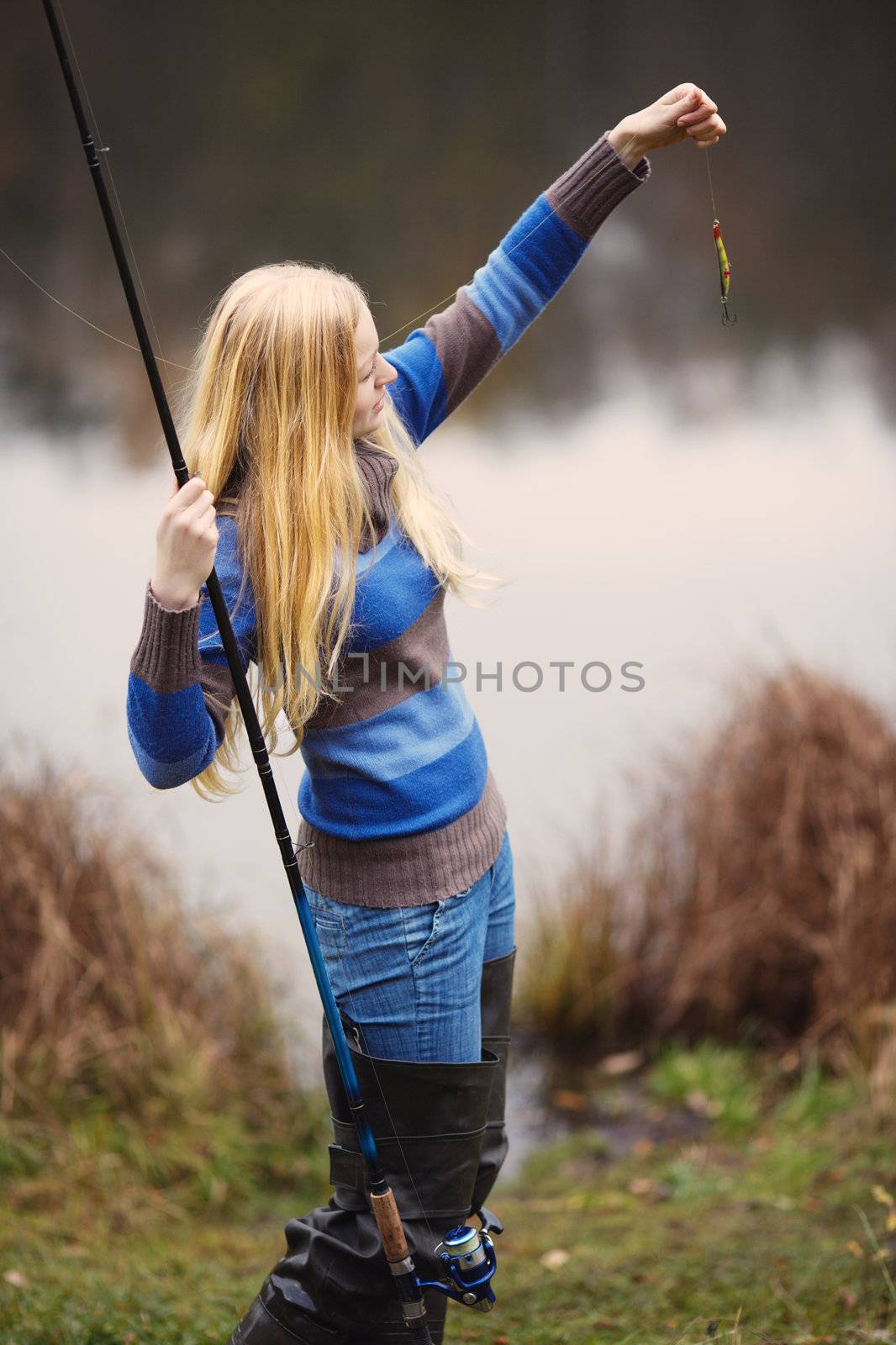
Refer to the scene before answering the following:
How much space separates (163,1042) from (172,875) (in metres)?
0.39

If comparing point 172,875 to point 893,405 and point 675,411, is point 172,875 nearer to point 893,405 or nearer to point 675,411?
point 675,411

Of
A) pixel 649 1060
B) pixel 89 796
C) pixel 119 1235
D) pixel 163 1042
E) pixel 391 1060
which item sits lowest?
pixel 649 1060

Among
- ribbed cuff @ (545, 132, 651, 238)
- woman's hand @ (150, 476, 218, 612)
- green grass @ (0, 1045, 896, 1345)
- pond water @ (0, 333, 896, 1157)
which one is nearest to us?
woman's hand @ (150, 476, 218, 612)

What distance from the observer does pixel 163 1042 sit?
273 cm

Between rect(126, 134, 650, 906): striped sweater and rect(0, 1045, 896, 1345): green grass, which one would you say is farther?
rect(0, 1045, 896, 1345): green grass

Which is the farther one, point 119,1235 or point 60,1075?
point 60,1075

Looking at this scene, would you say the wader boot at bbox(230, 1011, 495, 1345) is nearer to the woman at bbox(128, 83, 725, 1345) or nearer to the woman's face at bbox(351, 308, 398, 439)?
the woman at bbox(128, 83, 725, 1345)

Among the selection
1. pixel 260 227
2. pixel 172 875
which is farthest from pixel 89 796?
pixel 260 227

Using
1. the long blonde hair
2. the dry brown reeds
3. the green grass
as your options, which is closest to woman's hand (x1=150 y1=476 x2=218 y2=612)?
the long blonde hair

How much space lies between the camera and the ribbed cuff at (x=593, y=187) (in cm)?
153

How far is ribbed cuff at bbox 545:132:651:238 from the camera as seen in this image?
1529mm

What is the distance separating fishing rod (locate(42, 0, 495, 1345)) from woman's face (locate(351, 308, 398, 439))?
216mm

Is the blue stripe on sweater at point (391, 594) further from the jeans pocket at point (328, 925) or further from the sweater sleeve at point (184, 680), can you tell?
the jeans pocket at point (328, 925)

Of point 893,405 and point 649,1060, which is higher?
point 893,405
